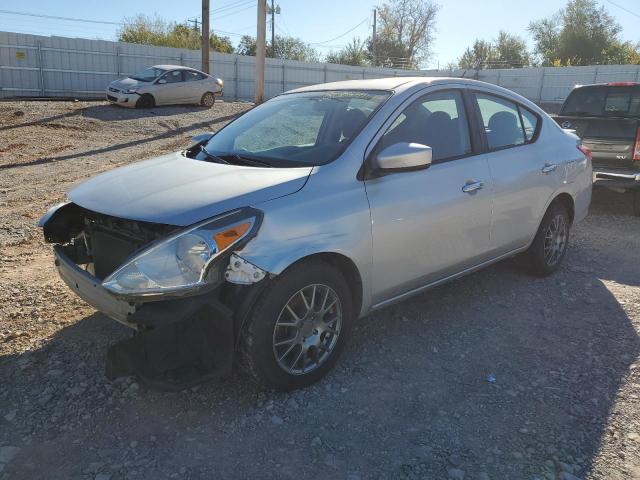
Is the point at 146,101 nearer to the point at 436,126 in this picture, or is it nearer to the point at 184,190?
the point at 436,126

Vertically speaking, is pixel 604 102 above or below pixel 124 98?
above

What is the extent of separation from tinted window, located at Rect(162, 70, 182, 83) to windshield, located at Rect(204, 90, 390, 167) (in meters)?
15.5

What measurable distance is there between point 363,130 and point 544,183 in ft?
6.90

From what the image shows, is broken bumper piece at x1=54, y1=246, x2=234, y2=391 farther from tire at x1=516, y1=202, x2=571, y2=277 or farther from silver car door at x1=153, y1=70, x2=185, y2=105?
silver car door at x1=153, y1=70, x2=185, y2=105

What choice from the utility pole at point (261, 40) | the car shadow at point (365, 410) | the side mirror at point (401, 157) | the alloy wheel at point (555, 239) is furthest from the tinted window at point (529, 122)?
the utility pole at point (261, 40)

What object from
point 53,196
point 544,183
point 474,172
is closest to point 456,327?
point 474,172

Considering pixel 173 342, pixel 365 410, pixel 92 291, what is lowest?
pixel 365 410

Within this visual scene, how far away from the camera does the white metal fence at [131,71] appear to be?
69.7 ft

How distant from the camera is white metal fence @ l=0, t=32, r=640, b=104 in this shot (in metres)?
21.2

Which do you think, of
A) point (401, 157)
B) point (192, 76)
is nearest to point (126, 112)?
point (192, 76)

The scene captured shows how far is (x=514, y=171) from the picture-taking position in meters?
4.39

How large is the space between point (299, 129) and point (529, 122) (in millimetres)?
2225

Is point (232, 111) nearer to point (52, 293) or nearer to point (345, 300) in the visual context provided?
point (52, 293)

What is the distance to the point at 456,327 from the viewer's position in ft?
13.4
